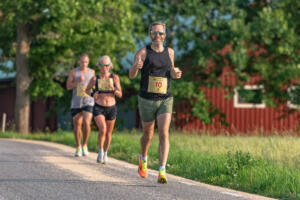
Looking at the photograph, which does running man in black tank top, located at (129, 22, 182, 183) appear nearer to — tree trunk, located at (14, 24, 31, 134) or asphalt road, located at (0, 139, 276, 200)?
asphalt road, located at (0, 139, 276, 200)

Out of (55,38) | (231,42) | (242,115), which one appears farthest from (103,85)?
(242,115)

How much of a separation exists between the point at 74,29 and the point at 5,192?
17135 mm

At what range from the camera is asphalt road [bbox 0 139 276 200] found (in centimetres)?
682

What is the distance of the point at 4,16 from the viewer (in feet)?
76.4

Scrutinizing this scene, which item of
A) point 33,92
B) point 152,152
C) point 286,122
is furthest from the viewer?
point 286,122

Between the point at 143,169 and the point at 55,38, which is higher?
the point at 55,38

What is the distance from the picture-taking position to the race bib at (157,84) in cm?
781

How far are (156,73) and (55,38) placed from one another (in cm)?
1556

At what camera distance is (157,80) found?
7.82 meters

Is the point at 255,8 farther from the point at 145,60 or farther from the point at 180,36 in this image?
the point at 145,60

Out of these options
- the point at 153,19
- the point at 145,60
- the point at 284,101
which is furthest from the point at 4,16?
the point at 145,60

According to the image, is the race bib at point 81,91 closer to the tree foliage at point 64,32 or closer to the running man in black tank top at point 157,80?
the running man in black tank top at point 157,80

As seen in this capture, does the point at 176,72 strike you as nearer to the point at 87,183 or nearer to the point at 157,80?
the point at 157,80

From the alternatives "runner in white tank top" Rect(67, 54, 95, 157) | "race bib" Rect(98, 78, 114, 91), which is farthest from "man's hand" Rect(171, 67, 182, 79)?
"runner in white tank top" Rect(67, 54, 95, 157)
